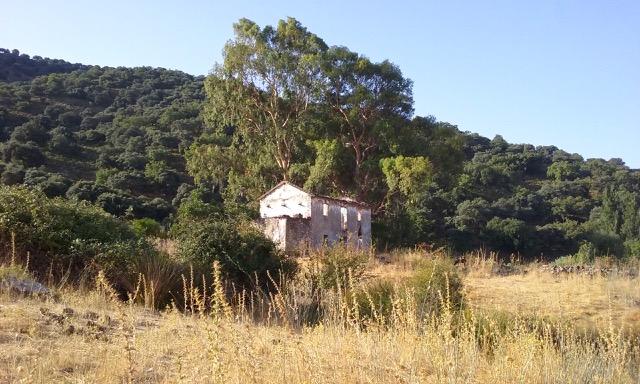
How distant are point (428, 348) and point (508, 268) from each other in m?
15.6

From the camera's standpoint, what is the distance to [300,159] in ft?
102

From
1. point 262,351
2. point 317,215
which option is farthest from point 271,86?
point 262,351

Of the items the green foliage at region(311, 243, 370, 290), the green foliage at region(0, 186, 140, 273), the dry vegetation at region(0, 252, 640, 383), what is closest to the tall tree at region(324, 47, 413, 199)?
the green foliage at region(311, 243, 370, 290)

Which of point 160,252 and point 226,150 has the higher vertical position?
point 226,150

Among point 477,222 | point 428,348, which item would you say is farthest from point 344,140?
point 428,348

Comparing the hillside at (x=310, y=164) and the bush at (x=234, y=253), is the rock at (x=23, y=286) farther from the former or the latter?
the hillside at (x=310, y=164)

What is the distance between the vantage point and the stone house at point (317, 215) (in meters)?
26.6

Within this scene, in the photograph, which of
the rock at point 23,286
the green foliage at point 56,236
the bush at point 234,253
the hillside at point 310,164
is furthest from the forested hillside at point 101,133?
the rock at point 23,286

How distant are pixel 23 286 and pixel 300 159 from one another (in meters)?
22.5

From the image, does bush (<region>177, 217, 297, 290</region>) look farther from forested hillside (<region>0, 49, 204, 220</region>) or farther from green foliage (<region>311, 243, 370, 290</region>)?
forested hillside (<region>0, 49, 204, 220</region>)

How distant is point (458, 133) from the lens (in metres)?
32.4

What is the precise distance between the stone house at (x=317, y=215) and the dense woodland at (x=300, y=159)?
1.35 m

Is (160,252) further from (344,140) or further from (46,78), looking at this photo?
(46,78)

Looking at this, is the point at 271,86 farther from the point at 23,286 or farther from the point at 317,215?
the point at 23,286
